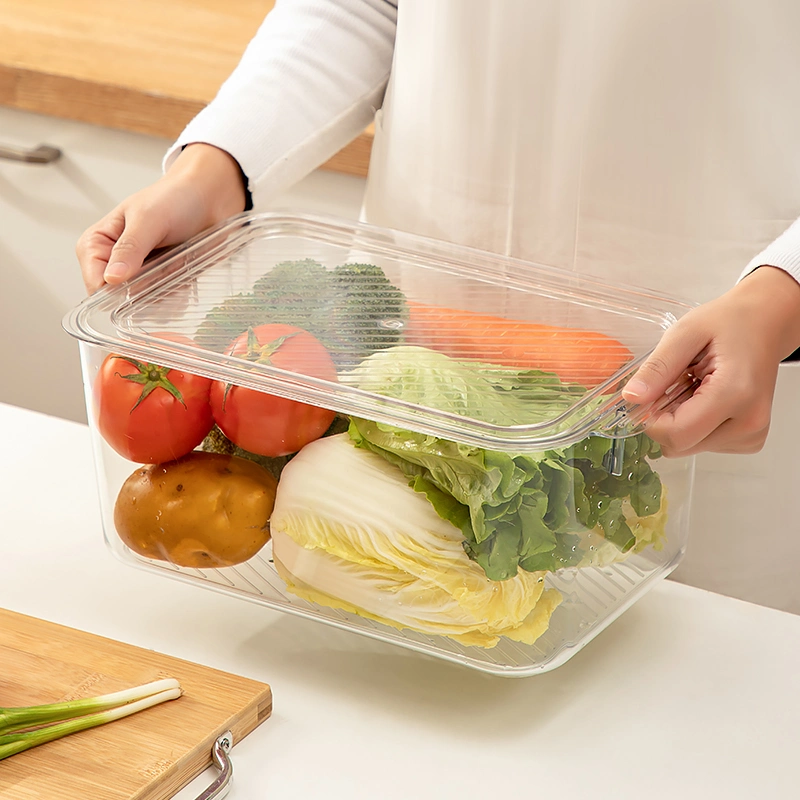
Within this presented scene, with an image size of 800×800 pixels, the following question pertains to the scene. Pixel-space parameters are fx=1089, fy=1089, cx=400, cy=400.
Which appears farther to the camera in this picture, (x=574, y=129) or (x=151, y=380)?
(x=574, y=129)

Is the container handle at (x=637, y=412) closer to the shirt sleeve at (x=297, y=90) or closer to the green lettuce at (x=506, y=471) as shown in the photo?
the green lettuce at (x=506, y=471)

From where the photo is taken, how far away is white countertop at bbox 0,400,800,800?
2.26ft

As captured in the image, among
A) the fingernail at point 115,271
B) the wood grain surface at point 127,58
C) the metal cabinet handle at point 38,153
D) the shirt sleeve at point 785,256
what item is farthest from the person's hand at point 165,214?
the metal cabinet handle at point 38,153

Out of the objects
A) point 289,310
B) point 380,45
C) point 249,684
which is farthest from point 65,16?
point 249,684

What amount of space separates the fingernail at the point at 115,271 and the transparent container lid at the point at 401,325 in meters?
0.01

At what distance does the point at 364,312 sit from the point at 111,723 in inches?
12.5

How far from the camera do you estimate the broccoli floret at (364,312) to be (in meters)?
0.72

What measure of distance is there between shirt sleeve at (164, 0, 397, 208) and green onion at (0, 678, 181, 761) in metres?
0.51

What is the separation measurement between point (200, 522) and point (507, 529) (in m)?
0.21

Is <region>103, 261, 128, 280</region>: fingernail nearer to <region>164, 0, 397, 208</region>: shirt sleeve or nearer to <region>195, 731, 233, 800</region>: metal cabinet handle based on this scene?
<region>164, 0, 397, 208</region>: shirt sleeve

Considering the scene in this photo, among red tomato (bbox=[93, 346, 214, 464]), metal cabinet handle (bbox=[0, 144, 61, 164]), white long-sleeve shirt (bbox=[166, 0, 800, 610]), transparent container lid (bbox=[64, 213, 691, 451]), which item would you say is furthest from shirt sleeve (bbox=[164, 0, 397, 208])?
metal cabinet handle (bbox=[0, 144, 61, 164])

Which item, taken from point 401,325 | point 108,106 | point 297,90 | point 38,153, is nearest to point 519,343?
point 401,325

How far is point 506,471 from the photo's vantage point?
0.62 metres

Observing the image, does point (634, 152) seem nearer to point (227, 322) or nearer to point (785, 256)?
point (785, 256)
